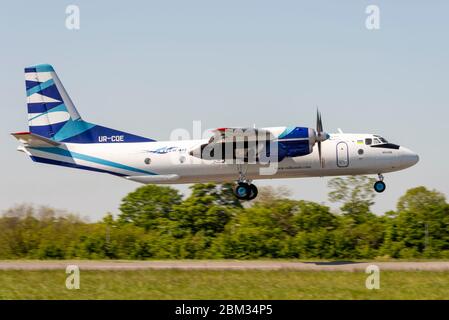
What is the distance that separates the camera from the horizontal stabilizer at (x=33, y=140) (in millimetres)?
29906

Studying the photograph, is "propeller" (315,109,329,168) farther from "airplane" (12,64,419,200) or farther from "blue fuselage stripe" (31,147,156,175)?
"blue fuselage stripe" (31,147,156,175)

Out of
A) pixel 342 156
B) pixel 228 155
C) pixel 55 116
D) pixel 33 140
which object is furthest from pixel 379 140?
pixel 33 140

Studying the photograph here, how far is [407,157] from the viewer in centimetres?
3061

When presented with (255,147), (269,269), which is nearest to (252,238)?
(255,147)

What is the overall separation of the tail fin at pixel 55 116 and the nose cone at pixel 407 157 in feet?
36.8

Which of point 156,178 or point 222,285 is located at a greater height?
point 156,178

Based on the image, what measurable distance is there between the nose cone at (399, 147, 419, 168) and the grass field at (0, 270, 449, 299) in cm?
713

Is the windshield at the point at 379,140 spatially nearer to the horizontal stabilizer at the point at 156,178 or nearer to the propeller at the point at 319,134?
the propeller at the point at 319,134

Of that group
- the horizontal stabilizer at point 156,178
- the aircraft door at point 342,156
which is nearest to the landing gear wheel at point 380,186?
the aircraft door at point 342,156

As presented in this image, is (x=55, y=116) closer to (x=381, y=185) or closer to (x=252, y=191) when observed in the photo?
(x=252, y=191)

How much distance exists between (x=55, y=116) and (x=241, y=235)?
36.7 ft

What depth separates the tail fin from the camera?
104 feet

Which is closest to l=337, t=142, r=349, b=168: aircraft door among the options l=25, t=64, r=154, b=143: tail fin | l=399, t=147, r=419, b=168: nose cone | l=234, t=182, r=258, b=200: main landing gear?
l=399, t=147, r=419, b=168: nose cone

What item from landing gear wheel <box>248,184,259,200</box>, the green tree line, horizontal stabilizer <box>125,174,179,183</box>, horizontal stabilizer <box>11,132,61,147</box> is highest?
horizontal stabilizer <box>11,132,61,147</box>
